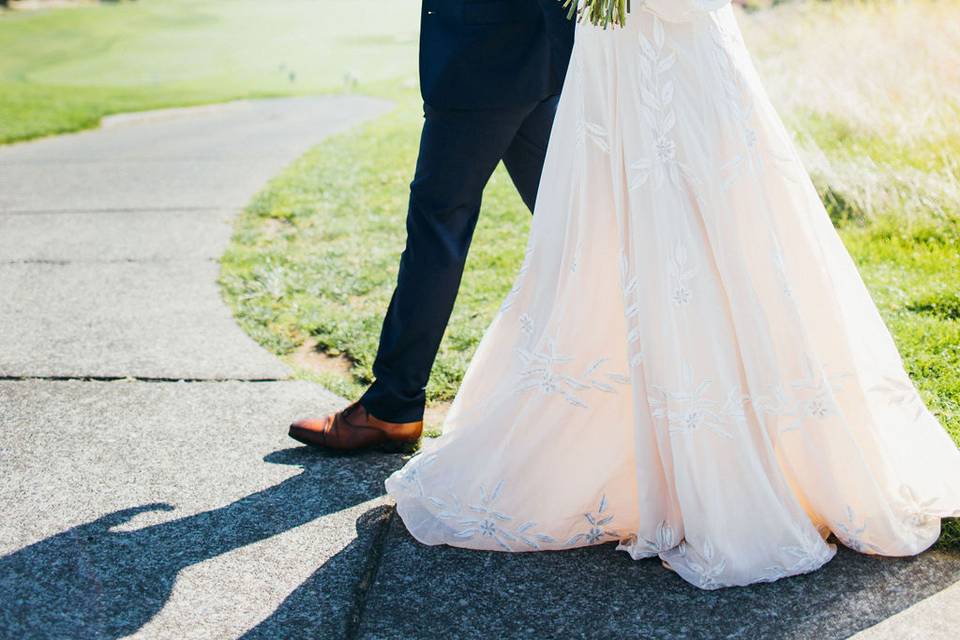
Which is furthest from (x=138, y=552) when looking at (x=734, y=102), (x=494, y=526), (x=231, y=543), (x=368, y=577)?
(x=734, y=102)

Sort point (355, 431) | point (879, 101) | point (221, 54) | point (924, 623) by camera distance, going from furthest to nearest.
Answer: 1. point (221, 54)
2. point (879, 101)
3. point (355, 431)
4. point (924, 623)

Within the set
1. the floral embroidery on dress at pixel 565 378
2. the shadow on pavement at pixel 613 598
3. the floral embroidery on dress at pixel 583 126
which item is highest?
the floral embroidery on dress at pixel 583 126

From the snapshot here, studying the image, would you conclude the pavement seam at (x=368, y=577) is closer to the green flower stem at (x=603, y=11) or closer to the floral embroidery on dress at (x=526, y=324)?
the floral embroidery on dress at (x=526, y=324)

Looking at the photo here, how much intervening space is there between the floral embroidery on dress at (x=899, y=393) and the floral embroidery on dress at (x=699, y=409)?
38 cm

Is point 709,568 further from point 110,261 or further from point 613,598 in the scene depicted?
point 110,261

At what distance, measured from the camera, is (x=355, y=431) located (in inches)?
113

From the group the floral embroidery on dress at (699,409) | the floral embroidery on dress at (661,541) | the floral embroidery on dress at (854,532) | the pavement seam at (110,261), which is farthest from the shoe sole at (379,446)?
the pavement seam at (110,261)

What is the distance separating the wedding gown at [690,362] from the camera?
2172mm

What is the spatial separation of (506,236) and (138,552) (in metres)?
3.36

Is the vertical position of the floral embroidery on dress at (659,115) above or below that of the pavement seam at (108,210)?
above

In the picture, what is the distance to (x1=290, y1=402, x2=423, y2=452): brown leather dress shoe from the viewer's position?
2.87 meters

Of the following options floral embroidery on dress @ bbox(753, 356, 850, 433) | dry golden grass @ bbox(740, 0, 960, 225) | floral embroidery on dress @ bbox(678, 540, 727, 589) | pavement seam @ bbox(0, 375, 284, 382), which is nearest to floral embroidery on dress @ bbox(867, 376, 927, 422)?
floral embroidery on dress @ bbox(753, 356, 850, 433)

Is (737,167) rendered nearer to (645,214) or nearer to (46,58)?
(645,214)

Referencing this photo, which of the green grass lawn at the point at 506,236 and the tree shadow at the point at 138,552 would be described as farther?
the green grass lawn at the point at 506,236
